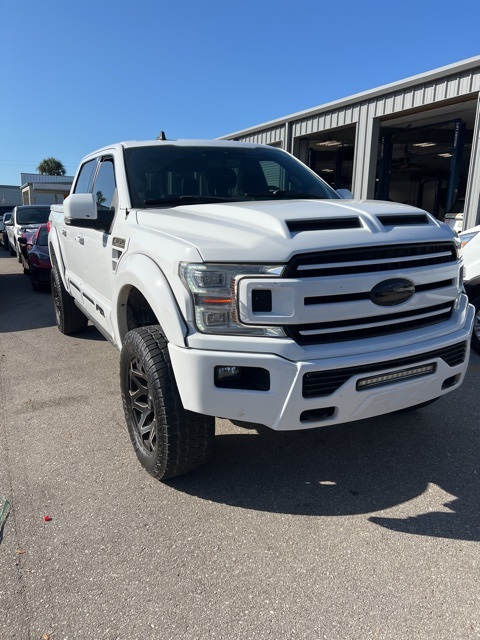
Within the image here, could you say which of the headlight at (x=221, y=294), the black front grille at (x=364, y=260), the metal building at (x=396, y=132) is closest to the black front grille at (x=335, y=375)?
the headlight at (x=221, y=294)

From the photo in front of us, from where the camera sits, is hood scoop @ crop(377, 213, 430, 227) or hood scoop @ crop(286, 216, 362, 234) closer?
hood scoop @ crop(286, 216, 362, 234)

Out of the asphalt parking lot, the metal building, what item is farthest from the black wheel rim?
the metal building

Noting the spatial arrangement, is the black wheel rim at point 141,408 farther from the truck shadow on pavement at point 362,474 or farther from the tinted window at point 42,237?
the tinted window at point 42,237

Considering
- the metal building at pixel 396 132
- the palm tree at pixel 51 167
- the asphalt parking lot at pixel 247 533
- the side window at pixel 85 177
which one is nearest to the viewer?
the asphalt parking lot at pixel 247 533

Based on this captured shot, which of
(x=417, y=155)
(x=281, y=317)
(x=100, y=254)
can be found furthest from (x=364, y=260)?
(x=417, y=155)

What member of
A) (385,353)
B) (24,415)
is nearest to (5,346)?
(24,415)

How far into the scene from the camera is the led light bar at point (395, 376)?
2404 millimetres

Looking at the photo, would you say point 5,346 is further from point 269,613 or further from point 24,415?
point 269,613

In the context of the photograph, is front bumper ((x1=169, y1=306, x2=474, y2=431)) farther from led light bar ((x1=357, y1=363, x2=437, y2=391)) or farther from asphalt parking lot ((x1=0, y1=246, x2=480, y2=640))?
asphalt parking lot ((x1=0, y1=246, x2=480, y2=640))

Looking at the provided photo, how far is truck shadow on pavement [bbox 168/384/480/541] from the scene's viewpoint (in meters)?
2.63

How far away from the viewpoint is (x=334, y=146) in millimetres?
15164

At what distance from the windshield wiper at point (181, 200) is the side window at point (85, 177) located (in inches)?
57.9

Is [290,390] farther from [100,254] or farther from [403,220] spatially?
[100,254]

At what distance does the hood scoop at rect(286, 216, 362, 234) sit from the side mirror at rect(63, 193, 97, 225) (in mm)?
1613
